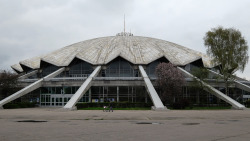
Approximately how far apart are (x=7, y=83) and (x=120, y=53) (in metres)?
18.4

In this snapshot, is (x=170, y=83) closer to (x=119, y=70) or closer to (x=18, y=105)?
(x=119, y=70)

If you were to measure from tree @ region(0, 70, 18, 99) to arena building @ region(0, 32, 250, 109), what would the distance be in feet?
8.38

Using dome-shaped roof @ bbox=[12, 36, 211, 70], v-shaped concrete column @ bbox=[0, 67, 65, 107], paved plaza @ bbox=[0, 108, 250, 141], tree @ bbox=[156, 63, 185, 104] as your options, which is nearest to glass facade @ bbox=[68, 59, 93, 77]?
dome-shaped roof @ bbox=[12, 36, 211, 70]

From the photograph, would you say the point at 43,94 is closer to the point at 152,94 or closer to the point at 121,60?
the point at 121,60

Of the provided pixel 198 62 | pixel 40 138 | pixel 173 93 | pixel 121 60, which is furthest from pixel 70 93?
pixel 40 138

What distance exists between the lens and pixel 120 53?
4288 centimetres

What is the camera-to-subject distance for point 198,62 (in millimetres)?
46594

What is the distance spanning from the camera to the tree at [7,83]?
3567 centimetres

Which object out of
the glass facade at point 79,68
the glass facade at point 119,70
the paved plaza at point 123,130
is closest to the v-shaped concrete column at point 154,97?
the glass facade at point 119,70

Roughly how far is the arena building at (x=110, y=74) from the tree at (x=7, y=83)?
2556mm

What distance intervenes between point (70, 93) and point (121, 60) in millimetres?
11744

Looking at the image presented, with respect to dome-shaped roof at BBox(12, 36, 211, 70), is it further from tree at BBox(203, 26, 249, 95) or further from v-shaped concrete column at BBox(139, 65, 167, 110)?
v-shaped concrete column at BBox(139, 65, 167, 110)

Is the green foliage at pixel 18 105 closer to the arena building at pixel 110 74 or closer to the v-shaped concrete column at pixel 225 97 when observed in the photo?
the arena building at pixel 110 74

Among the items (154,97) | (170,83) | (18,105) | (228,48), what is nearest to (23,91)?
→ (18,105)
